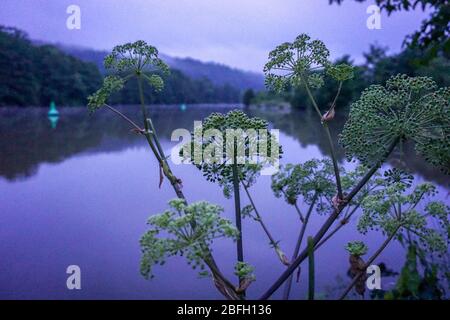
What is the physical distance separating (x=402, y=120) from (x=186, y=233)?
0.42m

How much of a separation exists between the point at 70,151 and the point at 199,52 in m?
0.48

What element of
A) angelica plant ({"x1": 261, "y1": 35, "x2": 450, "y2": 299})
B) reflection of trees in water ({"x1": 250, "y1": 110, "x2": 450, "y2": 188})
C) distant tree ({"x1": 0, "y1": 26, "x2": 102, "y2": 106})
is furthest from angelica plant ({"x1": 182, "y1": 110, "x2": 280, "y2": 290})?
distant tree ({"x1": 0, "y1": 26, "x2": 102, "y2": 106})

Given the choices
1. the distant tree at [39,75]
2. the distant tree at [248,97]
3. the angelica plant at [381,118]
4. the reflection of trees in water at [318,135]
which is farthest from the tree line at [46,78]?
the angelica plant at [381,118]

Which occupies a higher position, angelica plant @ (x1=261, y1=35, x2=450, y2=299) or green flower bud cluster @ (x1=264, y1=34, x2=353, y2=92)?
green flower bud cluster @ (x1=264, y1=34, x2=353, y2=92)

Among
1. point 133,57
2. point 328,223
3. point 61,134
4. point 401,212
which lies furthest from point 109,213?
point 401,212

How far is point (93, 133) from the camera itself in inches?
57.3

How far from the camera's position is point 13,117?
131 centimetres

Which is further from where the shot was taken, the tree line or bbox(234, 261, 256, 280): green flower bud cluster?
the tree line

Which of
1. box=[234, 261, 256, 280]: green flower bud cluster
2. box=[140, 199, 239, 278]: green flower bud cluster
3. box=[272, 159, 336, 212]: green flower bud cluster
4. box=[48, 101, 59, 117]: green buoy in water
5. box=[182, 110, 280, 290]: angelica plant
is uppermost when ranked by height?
box=[48, 101, 59, 117]: green buoy in water

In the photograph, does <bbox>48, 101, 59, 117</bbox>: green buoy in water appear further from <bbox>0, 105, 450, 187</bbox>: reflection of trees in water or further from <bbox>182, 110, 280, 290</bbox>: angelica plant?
<bbox>182, 110, 280, 290</bbox>: angelica plant

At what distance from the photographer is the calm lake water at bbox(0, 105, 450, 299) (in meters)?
1.04

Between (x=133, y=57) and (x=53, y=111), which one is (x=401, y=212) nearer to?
(x=133, y=57)

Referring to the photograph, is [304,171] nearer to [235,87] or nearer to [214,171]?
[214,171]
